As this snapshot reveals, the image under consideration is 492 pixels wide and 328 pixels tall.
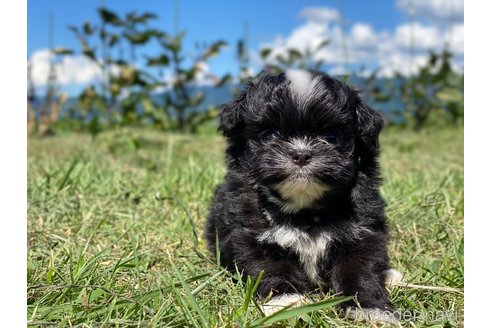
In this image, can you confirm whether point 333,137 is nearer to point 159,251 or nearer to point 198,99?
point 159,251

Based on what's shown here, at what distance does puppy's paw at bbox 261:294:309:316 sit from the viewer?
279 cm

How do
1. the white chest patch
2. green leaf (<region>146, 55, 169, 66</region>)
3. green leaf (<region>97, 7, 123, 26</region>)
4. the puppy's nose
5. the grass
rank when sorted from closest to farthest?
the grass
the puppy's nose
the white chest patch
green leaf (<region>97, 7, 123, 26</region>)
green leaf (<region>146, 55, 169, 66</region>)

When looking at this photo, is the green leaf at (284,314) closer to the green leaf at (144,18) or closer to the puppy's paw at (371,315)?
the puppy's paw at (371,315)

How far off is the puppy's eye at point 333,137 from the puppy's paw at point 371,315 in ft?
2.87

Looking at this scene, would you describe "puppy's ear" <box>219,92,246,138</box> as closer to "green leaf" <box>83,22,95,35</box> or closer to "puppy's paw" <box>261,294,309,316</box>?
"puppy's paw" <box>261,294,309,316</box>

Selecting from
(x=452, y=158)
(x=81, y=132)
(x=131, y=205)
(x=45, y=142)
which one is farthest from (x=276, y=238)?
(x=81, y=132)

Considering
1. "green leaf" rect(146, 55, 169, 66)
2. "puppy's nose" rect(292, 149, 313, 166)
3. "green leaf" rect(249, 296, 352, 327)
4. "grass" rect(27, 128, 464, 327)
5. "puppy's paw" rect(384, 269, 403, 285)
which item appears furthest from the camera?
"green leaf" rect(146, 55, 169, 66)

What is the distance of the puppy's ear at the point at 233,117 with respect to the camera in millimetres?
3332

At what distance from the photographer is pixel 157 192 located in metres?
5.10

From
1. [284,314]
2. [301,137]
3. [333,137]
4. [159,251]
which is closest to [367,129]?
[333,137]

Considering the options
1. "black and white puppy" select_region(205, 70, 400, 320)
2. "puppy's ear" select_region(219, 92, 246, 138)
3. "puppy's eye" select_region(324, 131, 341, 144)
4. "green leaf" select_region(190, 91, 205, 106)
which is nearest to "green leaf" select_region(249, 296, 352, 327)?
"black and white puppy" select_region(205, 70, 400, 320)

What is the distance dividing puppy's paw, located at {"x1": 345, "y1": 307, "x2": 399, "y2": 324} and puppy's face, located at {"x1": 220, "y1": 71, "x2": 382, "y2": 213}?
621 mm

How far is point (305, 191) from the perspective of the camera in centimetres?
293

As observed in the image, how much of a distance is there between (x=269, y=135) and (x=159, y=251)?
131cm
